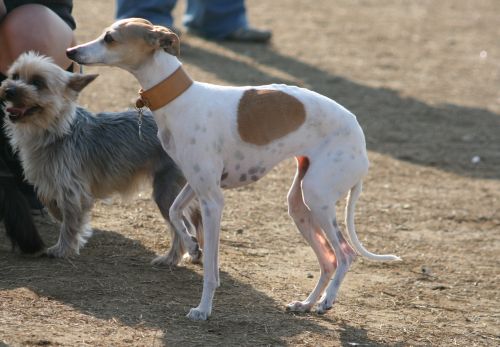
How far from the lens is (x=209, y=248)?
15.6 feet

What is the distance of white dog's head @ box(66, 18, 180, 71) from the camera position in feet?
14.9

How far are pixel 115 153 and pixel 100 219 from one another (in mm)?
905

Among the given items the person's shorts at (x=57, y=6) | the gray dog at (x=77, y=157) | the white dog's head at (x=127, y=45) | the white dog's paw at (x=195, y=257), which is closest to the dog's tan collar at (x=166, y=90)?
the white dog's head at (x=127, y=45)

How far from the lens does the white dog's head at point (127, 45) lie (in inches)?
179

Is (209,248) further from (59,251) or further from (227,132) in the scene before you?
(59,251)

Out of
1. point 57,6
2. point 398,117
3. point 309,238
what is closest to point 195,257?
point 309,238

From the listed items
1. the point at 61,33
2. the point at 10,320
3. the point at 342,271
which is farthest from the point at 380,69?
the point at 10,320

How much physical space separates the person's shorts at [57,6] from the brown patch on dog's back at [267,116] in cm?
209

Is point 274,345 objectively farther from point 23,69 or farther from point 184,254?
point 23,69

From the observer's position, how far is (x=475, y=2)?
51.4 feet

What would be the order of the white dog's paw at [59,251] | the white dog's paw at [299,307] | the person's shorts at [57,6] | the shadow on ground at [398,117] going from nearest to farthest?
the white dog's paw at [299,307] → the white dog's paw at [59,251] → the person's shorts at [57,6] → the shadow on ground at [398,117]

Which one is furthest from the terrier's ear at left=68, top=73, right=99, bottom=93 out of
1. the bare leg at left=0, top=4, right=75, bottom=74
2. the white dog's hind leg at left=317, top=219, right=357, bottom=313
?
the white dog's hind leg at left=317, top=219, right=357, bottom=313

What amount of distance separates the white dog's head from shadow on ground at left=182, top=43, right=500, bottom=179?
4202 millimetres

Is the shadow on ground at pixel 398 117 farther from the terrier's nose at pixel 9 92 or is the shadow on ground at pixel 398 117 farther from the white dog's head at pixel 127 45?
the white dog's head at pixel 127 45
